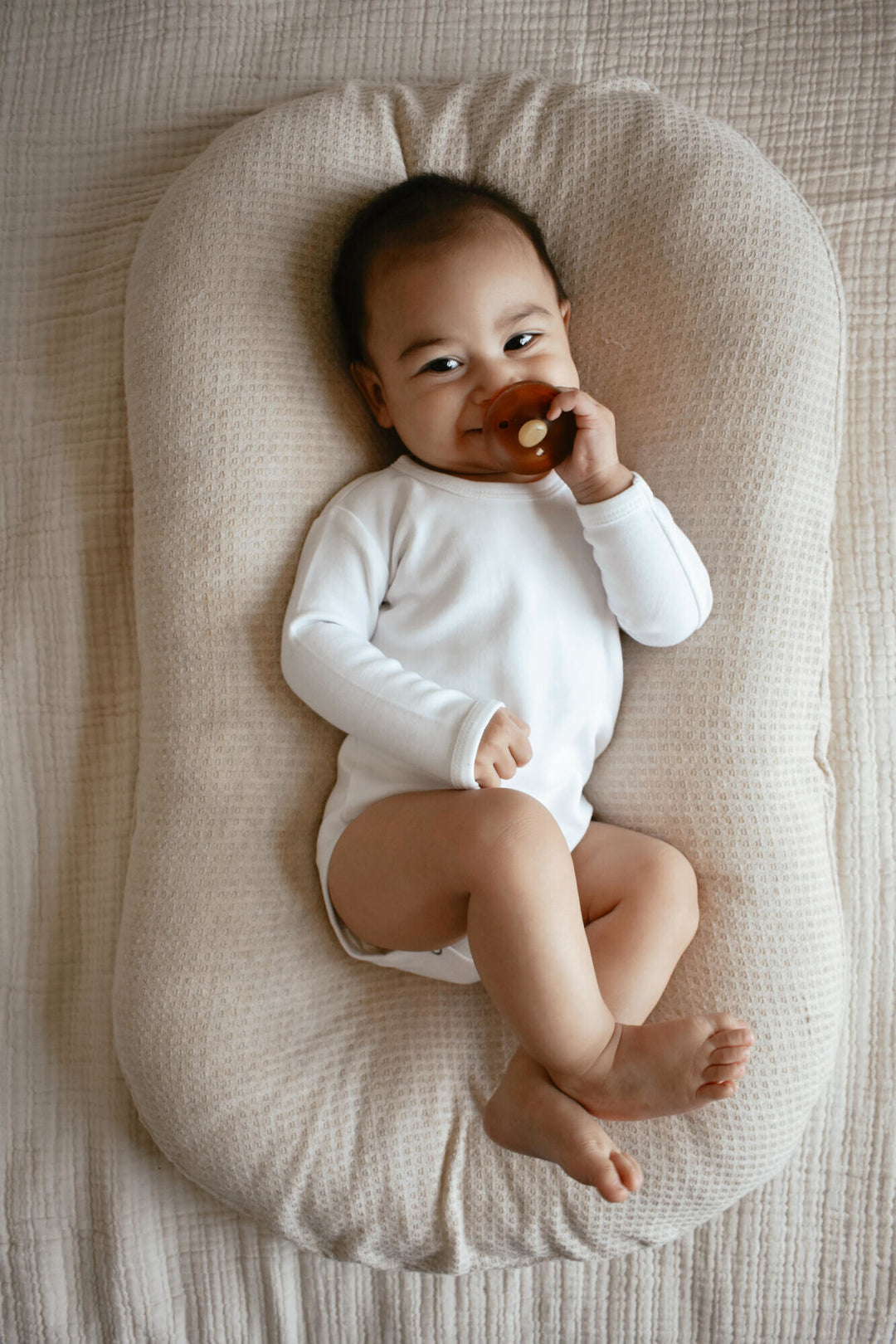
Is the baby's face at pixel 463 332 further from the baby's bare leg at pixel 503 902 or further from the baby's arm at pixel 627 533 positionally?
the baby's bare leg at pixel 503 902

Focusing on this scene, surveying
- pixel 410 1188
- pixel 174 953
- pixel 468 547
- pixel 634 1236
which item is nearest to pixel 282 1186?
pixel 410 1188

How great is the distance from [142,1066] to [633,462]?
912mm

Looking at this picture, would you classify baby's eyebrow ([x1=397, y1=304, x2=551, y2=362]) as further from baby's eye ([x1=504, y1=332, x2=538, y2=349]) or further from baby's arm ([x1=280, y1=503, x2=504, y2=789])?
baby's arm ([x1=280, y1=503, x2=504, y2=789])

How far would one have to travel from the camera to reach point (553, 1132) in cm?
92

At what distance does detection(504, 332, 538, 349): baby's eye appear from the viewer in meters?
1.08

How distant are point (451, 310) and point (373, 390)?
178 millimetres

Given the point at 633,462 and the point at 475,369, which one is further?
the point at 633,462

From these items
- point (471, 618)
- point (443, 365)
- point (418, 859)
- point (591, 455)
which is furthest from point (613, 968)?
point (443, 365)

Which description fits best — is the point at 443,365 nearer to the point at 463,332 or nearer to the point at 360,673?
the point at 463,332

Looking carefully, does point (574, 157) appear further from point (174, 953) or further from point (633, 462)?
point (174, 953)

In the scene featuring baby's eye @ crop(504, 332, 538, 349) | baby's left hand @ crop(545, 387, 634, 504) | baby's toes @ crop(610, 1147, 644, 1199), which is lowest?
baby's toes @ crop(610, 1147, 644, 1199)

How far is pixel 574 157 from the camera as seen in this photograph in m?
1.21

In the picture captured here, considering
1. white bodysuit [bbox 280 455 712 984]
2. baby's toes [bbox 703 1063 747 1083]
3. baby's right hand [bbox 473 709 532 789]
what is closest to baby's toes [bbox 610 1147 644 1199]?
baby's toes [bbox 703 1063 747 1083]

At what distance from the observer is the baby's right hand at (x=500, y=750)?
0.99 meters
